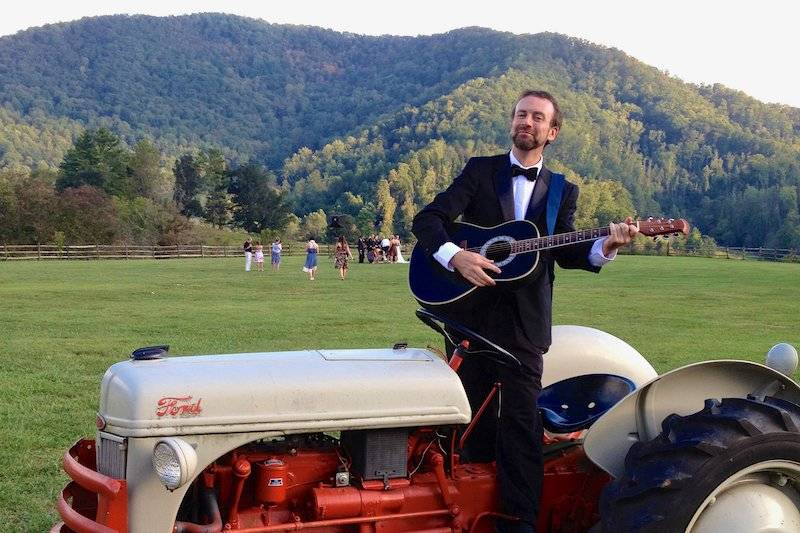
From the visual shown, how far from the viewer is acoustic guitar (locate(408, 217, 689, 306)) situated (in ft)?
12.6

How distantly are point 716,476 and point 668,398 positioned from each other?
1.85 feet

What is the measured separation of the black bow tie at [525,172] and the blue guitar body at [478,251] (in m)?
0.26

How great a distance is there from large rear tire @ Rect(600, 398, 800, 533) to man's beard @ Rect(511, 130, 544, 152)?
1381 mm

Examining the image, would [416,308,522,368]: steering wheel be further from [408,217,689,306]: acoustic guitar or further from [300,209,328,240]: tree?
[300,209,328,240]: tree

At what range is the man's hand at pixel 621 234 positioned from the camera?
3.83 meters

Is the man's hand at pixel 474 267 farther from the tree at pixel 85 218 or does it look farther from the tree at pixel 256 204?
the tree at pixel 256 204

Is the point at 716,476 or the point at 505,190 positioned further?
the point at 505,190

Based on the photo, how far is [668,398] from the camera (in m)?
3.93

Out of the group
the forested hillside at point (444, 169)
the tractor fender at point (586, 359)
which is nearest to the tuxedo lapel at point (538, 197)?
the tractor fender at point (586, 359)

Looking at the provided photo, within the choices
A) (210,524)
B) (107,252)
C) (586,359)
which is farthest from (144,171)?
(210,524)

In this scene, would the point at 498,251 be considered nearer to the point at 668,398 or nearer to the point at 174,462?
the point at 668,398

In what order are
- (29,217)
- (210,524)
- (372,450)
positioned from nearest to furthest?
1. (210,524)
2. (372,450)
3. (29,217)

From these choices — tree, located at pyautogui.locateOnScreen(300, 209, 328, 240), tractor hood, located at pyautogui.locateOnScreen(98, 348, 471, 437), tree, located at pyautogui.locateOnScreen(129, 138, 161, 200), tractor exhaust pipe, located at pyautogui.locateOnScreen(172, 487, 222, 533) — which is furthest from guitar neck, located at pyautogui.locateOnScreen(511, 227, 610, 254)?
tree, located at pyautogui.locateOnScreen(129, 138, 161, 200)

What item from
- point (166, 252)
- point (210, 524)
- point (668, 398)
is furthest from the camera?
point (166, 252)
